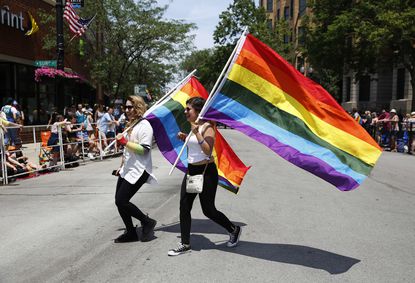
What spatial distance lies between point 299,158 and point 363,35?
23780 millimetres

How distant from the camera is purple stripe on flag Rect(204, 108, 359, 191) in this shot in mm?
4734

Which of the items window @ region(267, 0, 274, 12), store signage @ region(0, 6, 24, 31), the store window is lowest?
the store window

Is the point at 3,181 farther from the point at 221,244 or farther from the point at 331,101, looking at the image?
the point at 331,101

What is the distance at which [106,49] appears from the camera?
27.5m

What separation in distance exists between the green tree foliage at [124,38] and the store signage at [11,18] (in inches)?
187

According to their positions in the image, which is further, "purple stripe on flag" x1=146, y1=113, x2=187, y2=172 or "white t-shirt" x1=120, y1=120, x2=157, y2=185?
"purple stripe on flag" x1=146, y1=113, x2=187, y2=172

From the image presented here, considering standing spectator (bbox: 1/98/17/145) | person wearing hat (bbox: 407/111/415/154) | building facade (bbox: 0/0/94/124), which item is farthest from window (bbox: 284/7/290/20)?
standing spectator (bbox: 1/98/17/145)

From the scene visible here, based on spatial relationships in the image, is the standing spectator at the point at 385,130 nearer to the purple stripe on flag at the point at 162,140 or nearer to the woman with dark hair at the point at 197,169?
the purple stripe on flag at the point at 162,140

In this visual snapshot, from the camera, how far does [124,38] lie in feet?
84.6

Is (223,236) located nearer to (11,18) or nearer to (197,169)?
(197,169)

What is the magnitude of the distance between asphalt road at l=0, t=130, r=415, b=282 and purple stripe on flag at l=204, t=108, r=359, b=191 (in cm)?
90

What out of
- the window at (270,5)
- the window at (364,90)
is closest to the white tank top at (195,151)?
the window at (364,90)

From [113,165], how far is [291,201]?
7175mm

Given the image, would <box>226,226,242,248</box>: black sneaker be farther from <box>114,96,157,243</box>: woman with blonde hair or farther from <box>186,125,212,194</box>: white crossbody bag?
<box>114,96,157,243</box>: woman with blonde hair
